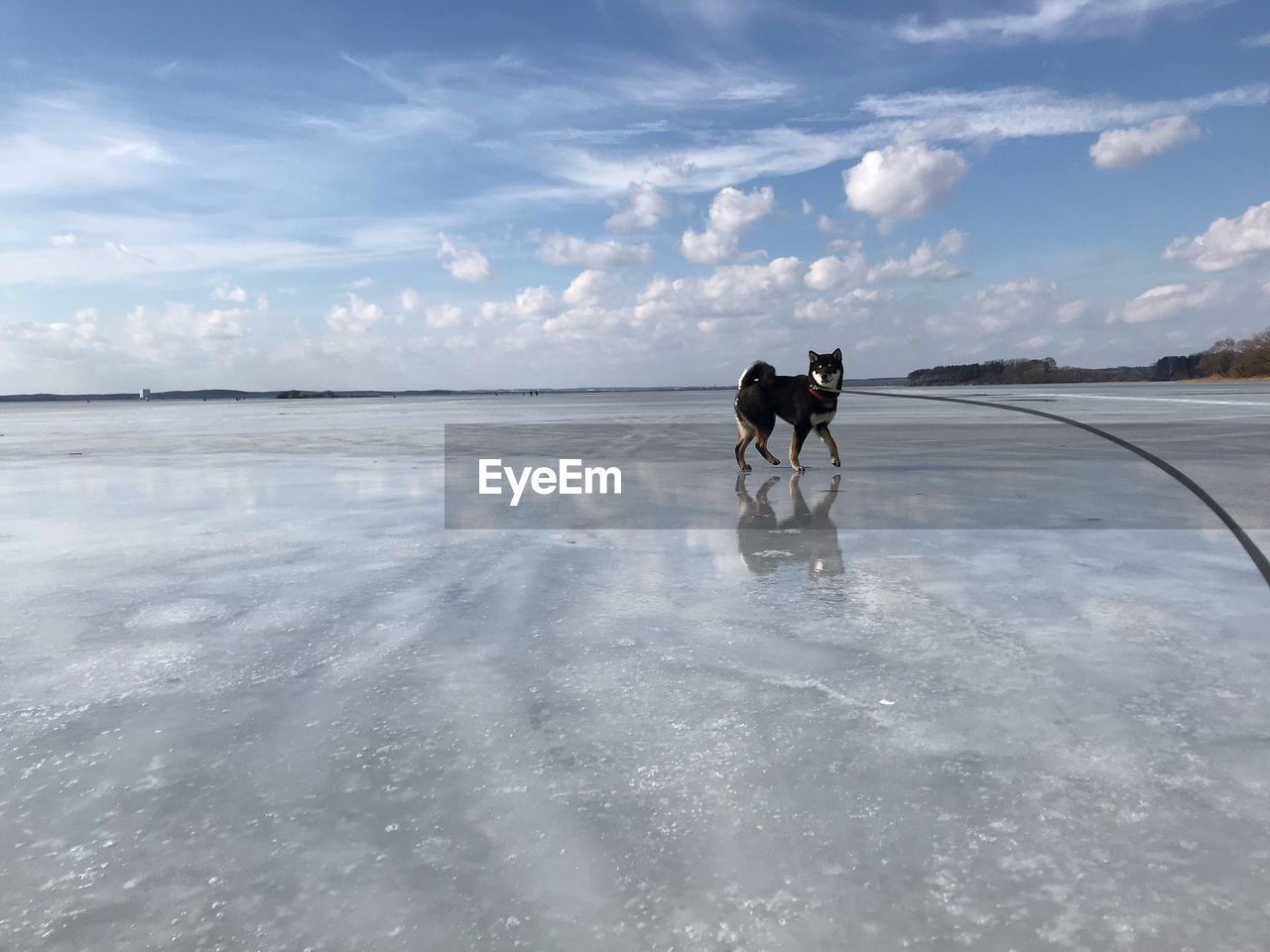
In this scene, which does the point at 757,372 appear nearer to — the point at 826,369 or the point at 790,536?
the point at 826,369

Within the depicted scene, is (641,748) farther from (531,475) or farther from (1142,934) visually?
(531,475)

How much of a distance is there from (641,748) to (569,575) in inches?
88.2

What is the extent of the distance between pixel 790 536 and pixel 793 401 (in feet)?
12.7

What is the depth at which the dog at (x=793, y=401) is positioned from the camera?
29.6 ft

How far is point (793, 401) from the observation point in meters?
9.23

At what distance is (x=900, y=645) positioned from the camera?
3.20 m

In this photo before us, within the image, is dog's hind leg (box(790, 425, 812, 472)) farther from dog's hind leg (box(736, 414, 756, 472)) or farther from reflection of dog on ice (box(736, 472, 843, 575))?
reflection of dog on ice (box(736, 472, 843, 575))

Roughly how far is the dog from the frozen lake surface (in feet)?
12.7

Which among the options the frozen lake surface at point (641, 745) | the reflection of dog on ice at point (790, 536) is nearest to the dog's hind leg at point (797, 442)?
the reflection of dog on ice at point (790, 536)

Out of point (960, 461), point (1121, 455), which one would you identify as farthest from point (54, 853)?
point (1121, 455)

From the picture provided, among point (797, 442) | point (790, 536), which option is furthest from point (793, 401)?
point (790, 536)

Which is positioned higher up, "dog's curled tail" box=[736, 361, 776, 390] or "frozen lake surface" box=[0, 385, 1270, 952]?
"dog's curled tail" box=[736, 361, 776, 390]

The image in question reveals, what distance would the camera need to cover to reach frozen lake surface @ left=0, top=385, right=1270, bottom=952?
64.9 inches

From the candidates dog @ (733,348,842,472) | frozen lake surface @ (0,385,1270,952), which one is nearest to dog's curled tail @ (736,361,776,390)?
dog @ (733,348,842,472)
